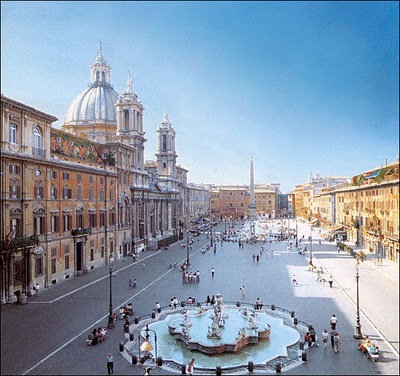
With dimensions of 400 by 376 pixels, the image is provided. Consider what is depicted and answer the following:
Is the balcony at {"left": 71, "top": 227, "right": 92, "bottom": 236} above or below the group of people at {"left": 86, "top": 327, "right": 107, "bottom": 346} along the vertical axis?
above

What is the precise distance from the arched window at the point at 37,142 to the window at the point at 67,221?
7.17 metres

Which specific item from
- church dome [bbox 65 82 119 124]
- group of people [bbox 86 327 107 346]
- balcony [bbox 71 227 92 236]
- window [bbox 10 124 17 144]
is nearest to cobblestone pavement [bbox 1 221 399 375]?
group of people [bbox 86 327 107 346]

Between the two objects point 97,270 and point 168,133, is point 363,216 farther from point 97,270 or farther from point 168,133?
point 168,133

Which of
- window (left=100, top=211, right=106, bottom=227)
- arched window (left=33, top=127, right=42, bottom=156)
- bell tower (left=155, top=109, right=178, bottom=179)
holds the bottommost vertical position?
window (left=100, top=211, right=106, bottom=227)

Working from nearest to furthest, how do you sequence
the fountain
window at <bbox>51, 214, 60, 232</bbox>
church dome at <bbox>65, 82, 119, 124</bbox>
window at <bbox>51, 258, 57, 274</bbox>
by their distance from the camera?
the fountain < window at <bbox>51, 258, 57, 274</bbox> < window at <bbox>51, 214, 60, 232</bbox> < church dome at <bbox>65, 82, 119, 124</bbox>

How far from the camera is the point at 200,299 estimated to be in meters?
30.0

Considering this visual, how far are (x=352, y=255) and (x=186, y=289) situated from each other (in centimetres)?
2664

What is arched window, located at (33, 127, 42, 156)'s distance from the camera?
31.6m

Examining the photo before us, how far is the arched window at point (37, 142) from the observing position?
1243 inches

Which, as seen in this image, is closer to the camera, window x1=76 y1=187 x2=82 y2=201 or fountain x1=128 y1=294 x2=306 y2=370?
fountain x1=128 y1=294 x2=306 y2=370

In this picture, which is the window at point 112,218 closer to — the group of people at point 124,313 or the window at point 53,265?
the window at point 53,265

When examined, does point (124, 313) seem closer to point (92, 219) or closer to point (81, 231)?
point (81, 231)

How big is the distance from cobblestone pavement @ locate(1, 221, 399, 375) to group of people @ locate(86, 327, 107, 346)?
295 millimetres

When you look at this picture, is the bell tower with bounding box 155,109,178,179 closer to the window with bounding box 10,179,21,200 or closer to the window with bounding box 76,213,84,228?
the window with bounding box 76,213,84,228
